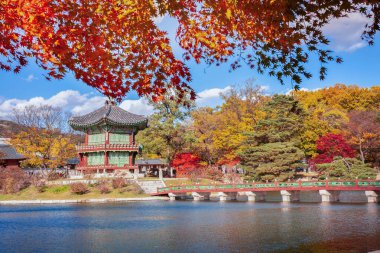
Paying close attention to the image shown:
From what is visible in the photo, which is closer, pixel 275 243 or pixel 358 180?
pixel 275 243

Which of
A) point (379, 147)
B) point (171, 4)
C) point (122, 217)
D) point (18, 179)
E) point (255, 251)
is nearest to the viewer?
point (171, 4)

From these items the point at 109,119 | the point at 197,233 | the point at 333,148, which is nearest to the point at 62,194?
the point at 109,119

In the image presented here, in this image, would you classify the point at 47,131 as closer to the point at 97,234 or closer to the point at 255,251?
the point at 97,234

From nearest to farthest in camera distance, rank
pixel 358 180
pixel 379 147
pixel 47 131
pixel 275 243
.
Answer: pixel 275 243 < pixel 358 180 < pixel 379 147 < pixel 47 131

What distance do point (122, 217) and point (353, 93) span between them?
158 feet

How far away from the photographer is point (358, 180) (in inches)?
1017

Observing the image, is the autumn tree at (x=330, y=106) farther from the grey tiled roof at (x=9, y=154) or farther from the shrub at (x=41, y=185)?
the grey tiled roof at (x=9, y=154)

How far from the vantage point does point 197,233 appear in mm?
14453

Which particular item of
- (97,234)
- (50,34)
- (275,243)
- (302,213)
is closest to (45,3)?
(50,34)

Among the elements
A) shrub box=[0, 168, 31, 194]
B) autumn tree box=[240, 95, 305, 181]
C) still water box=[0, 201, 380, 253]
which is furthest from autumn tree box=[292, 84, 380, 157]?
shrub box=[0, 168, 31, 194]

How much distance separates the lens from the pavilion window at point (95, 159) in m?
41.9

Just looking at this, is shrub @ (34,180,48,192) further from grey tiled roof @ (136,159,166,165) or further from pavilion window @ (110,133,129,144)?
grey tiled roof @ (136,159,166,165)

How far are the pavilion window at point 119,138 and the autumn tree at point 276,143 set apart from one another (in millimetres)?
13768

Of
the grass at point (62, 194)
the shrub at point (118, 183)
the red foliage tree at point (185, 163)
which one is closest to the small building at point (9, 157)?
the grass at point (62, 194)
